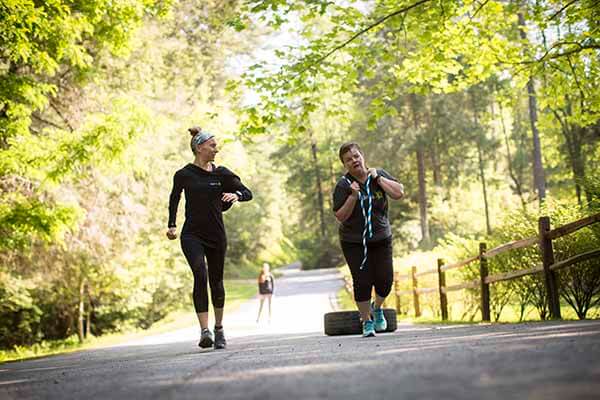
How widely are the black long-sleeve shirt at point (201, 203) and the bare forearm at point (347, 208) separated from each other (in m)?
1.26

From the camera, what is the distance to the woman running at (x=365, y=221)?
301 inches

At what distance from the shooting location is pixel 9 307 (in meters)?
23.9

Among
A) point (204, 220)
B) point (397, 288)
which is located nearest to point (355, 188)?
point (204, 220)

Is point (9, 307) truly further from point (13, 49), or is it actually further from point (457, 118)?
point (457, 118)

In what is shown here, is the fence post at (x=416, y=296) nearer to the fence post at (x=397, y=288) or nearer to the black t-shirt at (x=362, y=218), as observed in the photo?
the fence post at (x=397, y=288)

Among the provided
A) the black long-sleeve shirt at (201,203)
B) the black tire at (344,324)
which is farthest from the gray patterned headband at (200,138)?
the black tire at (344,324)

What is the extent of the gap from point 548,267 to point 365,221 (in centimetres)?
328

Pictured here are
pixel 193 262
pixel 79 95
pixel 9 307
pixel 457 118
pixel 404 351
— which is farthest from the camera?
pixel 457 118

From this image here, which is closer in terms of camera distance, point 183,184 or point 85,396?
point 85,396

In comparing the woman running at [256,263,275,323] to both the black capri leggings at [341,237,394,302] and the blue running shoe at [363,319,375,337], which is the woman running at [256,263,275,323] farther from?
the black capri leggings at [341,237,394,302]

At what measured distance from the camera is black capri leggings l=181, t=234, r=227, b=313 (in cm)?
741

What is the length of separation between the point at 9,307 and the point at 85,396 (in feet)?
71.2

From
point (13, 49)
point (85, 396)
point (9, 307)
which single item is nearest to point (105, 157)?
point (13, 49)

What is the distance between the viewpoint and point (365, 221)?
7770 millimetres
